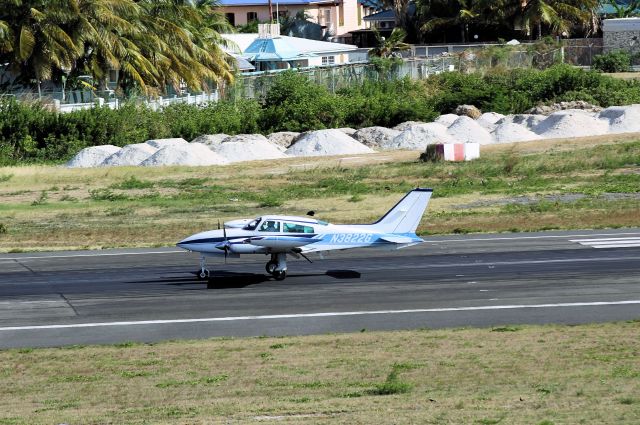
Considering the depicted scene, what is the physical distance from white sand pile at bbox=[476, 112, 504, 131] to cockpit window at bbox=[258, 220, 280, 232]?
43.8 metres

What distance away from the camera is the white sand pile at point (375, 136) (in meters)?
71.9

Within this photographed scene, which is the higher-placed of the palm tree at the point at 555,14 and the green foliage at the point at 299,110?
the palm tree at the point at 555,14

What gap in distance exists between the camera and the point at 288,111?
7900cm

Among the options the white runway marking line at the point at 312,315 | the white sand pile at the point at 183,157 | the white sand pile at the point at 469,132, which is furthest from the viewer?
the white sand pile at the point at 469,132

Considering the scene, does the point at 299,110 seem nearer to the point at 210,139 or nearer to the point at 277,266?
the point at 210,139

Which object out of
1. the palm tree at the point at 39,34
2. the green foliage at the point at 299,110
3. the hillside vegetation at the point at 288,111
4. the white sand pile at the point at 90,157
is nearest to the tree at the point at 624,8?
the hillside vegetation at the point at 288,111

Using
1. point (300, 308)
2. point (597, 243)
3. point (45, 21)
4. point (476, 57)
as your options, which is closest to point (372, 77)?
point (476, 57)

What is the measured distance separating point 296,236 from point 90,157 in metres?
36.8

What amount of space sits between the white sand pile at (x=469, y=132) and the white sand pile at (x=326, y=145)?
5958 mm

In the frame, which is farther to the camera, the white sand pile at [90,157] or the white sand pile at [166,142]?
the white sand pile at [166,142]

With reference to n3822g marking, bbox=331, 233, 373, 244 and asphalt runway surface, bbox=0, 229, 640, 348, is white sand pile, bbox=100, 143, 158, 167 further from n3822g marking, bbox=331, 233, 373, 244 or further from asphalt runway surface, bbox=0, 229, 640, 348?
n3822g marking, bbox=331, 233, 373, 244

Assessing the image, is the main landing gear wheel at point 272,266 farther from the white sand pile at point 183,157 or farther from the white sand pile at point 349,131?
the white sand pile at point 349,131

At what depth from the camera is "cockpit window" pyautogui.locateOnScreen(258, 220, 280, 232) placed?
110ft

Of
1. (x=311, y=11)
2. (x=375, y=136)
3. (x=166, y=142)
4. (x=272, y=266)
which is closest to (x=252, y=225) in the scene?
(x=272, y=266)
